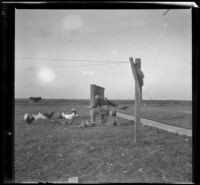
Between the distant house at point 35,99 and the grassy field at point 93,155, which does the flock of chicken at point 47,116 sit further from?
the distant house at point 35,99

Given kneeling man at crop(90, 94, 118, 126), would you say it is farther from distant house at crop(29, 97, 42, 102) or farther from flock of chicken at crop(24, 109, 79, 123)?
distant house at crop(29, 97, 42, 102)

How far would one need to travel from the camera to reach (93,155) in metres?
2.55

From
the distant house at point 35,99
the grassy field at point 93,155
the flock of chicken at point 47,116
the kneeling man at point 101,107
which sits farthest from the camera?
the flock of chicken at point 47,116

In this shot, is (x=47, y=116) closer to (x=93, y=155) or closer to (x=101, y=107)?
(x=101, y=107)

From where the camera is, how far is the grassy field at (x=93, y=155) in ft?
6.82

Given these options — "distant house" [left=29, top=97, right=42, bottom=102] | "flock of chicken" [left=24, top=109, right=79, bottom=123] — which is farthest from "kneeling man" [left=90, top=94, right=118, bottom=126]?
"distant house" [left=29, top=97, right=42, bottom=102]

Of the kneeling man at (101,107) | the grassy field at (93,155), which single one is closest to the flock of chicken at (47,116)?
the grassy field at (93,155)

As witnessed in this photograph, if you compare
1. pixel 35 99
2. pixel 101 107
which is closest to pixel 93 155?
pixel 101 107

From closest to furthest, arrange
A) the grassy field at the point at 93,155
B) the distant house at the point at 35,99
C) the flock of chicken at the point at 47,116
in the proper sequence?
1. the grassy field at the point at 93,155
2. the distant house at the point at 35,99
3. the flock of chicken at the point at 47,116

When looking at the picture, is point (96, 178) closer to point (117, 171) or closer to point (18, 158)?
point (117, 171)
